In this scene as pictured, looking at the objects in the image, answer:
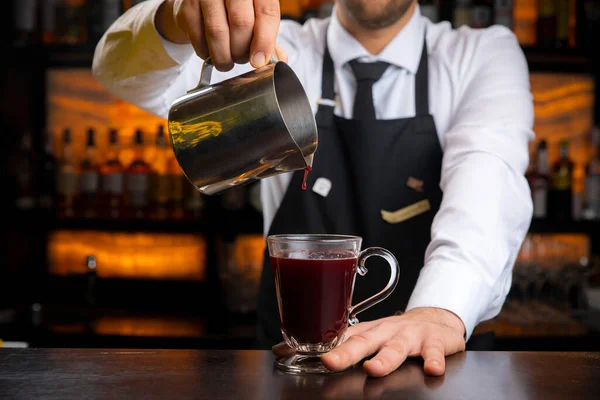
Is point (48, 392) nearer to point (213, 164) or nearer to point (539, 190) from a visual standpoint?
point (213, 164)

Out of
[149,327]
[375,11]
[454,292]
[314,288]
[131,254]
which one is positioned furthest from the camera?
[131,254]

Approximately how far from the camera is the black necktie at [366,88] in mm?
1755

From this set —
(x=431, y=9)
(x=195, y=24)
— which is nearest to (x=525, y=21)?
(x=431, y=9)

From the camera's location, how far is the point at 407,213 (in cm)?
167

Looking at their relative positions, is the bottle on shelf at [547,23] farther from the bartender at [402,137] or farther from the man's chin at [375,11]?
the man's chin at [375,11]

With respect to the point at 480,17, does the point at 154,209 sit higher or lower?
lower

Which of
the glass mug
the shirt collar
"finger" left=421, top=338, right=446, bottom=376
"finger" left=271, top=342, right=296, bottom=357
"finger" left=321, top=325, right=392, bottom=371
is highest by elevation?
the shirt collar

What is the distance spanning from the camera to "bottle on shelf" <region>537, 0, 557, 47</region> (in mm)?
2736

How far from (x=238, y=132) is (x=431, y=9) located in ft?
6.28

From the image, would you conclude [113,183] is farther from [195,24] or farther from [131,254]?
[195,24]

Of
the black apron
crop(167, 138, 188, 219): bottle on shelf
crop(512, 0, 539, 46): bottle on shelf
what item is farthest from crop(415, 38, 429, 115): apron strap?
crop(167, 138, 188, 219): bottle on shelf

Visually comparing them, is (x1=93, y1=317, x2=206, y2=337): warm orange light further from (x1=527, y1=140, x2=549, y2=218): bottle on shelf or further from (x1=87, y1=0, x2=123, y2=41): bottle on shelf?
(x1=527, y1=140, x2=549, y2=218): bottle on shelf

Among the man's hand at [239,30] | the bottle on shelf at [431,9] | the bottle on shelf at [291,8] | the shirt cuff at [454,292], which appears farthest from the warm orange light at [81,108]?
the man's hand at [239,30]

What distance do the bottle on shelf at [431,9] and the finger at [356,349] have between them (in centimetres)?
195
